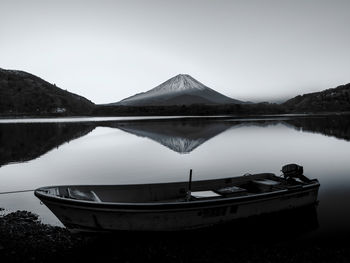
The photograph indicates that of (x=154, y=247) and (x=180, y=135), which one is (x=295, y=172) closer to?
(x=154, y=247)

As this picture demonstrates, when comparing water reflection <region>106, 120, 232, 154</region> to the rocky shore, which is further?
water reflection <region>106, 120, 232, 154</region>

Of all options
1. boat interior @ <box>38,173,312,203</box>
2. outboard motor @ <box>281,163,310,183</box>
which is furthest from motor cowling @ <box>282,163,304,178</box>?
boat interior @ <box>38,173,312,203</box>

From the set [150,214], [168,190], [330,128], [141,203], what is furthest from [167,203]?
[330,128]

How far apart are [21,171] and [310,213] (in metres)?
22.5

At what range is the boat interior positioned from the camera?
10.7 m

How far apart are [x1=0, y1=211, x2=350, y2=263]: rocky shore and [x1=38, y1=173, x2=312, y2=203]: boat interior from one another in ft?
4.70

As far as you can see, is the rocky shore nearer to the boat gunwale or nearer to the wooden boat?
the wooden boat

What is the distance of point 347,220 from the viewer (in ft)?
40.5

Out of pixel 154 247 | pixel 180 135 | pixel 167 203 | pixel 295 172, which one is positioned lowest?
pixel 154 247

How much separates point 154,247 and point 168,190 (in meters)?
2.92

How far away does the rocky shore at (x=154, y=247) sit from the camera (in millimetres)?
8867

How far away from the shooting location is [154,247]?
A: 962cm

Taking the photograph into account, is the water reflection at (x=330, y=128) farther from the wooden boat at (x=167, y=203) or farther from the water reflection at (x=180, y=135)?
the wooden boat at (x=167, y=203)

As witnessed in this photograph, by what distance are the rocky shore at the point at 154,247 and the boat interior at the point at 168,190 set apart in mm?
1432
